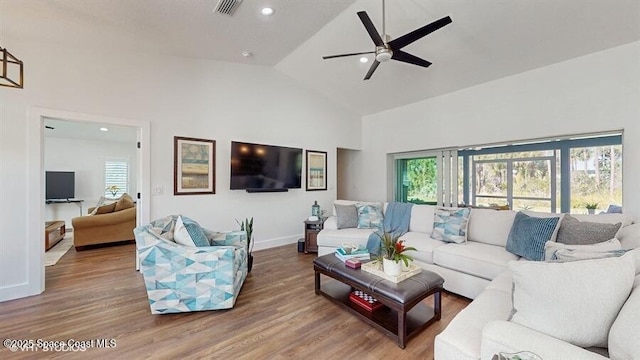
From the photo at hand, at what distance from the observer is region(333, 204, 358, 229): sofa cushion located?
4344 mm

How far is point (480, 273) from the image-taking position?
2.72 m

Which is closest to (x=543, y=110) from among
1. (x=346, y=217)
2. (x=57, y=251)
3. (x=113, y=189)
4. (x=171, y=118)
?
(x=346, y=217)

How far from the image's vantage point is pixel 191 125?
4.11 m

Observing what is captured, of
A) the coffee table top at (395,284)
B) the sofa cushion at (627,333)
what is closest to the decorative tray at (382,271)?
the coffee table top at (395,284)

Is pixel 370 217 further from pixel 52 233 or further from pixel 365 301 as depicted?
pixel 52 233

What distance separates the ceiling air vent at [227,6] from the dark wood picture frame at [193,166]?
77.5 inches

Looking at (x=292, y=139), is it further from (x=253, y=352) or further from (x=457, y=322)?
(x=457, y=322)

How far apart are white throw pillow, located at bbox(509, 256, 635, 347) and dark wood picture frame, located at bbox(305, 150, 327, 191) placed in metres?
4.44

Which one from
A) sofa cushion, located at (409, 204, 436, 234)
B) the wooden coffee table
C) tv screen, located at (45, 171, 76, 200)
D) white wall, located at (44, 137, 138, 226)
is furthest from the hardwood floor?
white wall, located at (44, 137, 138, 226)

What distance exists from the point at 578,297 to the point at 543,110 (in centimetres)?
356

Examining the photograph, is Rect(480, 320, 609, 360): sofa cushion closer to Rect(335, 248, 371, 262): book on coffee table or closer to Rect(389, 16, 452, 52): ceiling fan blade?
Rect(335, 248, 371, 262): book on coffee table

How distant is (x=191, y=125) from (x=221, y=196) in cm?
124

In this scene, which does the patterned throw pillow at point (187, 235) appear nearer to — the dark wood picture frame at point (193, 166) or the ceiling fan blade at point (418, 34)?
the dark wood picture frame at point (193, 166)

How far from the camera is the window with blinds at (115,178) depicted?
7184 mm
